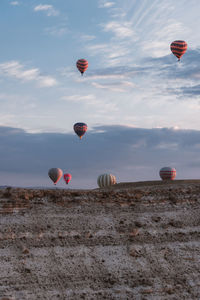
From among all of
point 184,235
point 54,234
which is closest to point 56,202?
point 54,234

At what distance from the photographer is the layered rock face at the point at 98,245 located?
1730cm

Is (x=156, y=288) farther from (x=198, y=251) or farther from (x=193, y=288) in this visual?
(x=198, y=251)

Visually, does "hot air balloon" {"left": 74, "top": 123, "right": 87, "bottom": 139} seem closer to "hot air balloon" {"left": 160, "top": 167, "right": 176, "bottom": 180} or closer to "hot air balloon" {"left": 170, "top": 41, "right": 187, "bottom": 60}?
"hot air balloon" {"left": 160, "top": 167, "right": 176, "bottom": 180}

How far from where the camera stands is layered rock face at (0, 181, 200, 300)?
Result: 17.3 m

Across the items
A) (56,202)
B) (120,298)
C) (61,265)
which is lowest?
(120,298)

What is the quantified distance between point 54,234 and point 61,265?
2435 millimetres

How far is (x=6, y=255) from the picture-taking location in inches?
751

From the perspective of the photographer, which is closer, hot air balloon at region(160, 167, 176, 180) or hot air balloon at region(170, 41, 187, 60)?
hot air balloon at region(160, 167, 176, 180)

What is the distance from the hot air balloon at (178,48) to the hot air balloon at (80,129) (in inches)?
760

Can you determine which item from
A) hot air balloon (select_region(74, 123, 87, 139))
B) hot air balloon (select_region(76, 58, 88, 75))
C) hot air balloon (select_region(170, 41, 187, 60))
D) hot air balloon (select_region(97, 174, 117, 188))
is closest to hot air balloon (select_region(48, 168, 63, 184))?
hot air balloon (select_region(74, 123, 87, 139))

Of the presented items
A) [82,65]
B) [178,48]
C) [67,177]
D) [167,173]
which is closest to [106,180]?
[167,173]

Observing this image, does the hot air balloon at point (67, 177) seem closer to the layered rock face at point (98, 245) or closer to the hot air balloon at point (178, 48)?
the hot air balloon at point (178, 48)

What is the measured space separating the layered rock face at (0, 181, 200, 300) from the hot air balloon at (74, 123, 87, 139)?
138 feet

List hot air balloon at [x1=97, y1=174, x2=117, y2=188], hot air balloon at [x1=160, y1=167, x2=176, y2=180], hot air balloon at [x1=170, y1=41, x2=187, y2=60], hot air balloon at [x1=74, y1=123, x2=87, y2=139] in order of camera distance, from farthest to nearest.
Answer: hot air balloon at [x1=74, y1=123, x2=87, y2=139], hot air balloon at [x1=170, y1=41, x2=187, y2=60], hot air balloon at [x1=97, y1=174, x2=117, y2=188], hot air balloon at [x1=160, y1=167, x2=176, y2=180]
